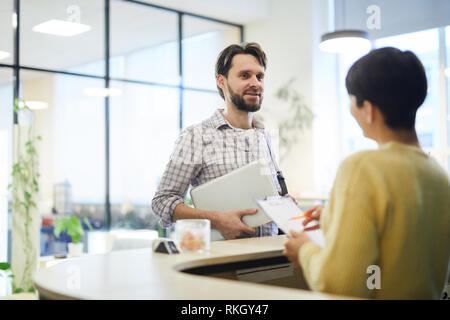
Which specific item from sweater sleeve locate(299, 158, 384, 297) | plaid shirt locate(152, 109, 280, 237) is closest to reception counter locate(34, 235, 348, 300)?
sweater sleeve locate(299, 158, 384, 297)

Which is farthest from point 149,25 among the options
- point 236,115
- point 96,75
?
point 236,115

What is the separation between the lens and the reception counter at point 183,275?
1219 mm

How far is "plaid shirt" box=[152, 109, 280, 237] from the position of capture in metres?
2.46

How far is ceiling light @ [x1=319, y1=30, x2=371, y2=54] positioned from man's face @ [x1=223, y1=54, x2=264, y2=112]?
2.86 m

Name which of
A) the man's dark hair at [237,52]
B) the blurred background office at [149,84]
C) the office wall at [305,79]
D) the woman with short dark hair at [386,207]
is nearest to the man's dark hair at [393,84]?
the woman with short dark hair at [386,207]

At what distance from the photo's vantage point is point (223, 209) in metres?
2.25

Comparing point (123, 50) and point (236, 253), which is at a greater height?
point (123, 50)

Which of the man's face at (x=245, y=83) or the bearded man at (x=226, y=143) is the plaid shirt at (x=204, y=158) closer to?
the bearded man at (x=226, y=143)

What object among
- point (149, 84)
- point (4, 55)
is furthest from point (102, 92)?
point (4, 55)

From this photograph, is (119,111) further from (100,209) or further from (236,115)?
(236,115)

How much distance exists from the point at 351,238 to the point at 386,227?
3.8 inches

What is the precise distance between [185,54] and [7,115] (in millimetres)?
2527

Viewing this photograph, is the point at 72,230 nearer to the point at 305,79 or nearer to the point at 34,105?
the point at 34,105

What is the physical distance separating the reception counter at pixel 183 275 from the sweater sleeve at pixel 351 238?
0.19ft
